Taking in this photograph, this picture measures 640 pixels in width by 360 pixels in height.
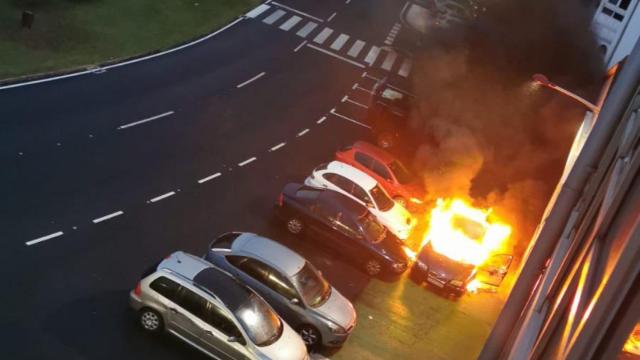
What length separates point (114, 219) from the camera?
1589 cm

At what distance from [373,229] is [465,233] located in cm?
301

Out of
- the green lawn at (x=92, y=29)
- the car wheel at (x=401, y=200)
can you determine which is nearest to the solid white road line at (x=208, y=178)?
the car wheel at (x=401, y=200)

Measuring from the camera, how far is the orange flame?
18.2 meters

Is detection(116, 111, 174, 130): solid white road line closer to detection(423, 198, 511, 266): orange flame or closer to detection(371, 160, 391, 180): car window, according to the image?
detection(371, 160, 391, 180): car window

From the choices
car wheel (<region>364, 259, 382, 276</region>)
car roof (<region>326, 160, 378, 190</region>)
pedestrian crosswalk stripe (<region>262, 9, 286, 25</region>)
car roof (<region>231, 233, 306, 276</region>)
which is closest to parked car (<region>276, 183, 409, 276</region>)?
car wheel (<region>364, 259, 382, 276</region>)

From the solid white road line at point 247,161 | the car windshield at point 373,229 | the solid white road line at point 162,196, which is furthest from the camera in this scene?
the solid white road line at point 247,161

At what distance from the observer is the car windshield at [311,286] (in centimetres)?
1423

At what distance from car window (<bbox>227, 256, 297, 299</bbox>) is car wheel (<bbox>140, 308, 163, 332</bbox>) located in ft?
7.49

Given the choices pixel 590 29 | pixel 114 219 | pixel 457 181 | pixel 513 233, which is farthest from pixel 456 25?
pixel 114 219

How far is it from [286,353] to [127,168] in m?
8.05

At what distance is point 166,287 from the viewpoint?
12578 mm

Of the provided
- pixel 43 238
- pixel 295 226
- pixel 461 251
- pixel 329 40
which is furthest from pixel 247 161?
pixel 329 40

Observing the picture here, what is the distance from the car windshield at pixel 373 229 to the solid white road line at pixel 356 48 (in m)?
15.2

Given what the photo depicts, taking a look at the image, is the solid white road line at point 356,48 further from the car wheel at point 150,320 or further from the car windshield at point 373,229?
the car wheel at point 150,320
